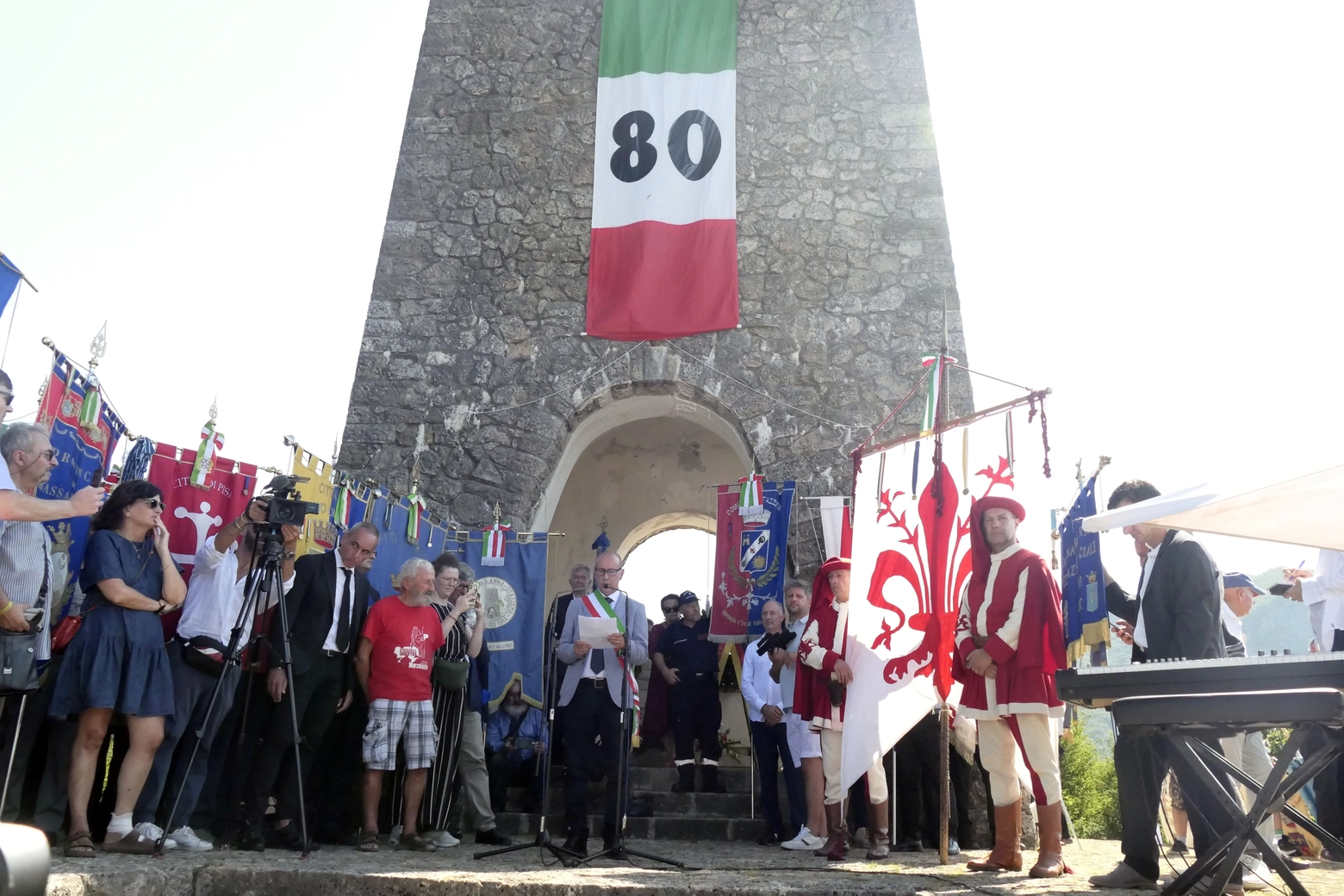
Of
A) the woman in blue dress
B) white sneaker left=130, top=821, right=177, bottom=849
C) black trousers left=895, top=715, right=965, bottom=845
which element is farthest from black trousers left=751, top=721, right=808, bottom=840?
the woman in blue dress

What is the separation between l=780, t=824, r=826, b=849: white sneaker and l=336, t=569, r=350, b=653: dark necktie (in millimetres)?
2610

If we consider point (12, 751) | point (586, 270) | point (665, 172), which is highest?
point (665, 172)

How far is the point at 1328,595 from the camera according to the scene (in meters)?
5.63

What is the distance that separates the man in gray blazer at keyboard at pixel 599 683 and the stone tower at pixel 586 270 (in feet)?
8.27

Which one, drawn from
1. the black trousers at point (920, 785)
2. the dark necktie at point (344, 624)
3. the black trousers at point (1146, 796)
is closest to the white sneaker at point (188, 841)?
the dark necktie at point (344, 624)

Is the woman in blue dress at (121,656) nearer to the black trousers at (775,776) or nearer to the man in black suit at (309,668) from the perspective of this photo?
the man in black suit at (309,668)

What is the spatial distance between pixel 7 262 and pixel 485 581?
13.6 feet

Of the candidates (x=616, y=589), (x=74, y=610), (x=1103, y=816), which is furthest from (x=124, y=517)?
(x=1103, y=816)

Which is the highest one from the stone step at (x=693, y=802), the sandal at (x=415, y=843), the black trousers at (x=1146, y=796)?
the black trousers at (x=1146, y=796)

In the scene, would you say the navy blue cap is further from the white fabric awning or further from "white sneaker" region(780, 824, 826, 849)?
"white sneaker" region(780, 824, 826, 849)

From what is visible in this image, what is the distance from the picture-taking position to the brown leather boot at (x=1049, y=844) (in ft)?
14.5

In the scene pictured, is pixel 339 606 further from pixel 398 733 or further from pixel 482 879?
pixel 482 879

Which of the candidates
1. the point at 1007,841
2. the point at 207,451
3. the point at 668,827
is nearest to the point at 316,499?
the point at 207,451

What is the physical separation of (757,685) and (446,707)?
6.28 ft
